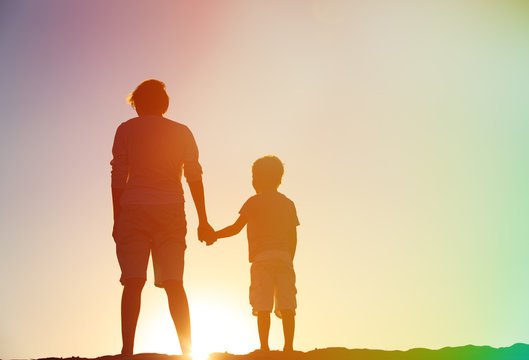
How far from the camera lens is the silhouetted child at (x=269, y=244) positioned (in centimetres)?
1019

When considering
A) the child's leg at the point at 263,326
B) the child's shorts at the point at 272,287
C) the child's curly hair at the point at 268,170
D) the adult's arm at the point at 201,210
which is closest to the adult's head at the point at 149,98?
the adult's arm at the point at 201,210

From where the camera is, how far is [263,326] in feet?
32.8

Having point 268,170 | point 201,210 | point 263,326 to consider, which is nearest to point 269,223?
point 268,170

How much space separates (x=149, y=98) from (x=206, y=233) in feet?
5.92

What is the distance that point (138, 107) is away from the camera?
9.62 meters

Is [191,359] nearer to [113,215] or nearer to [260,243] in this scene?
[113,215]

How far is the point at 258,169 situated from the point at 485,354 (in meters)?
4.04

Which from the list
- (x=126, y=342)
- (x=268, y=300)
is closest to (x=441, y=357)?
(x=268, y=300)

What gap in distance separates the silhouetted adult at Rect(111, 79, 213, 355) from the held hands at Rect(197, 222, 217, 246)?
360mm

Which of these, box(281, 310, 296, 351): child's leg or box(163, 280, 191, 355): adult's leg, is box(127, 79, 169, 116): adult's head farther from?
box(281, 310, 296, 351): child's leg

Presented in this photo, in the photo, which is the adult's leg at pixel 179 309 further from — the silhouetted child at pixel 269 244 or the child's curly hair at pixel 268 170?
the child's curly hair at pixel 268 170

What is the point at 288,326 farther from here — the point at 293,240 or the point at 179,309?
the point at 179,309

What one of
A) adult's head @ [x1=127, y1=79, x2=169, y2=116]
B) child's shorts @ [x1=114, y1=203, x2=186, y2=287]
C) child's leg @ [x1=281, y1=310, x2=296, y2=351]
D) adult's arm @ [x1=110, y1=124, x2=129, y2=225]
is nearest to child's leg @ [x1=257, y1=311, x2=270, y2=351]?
child's leg @ [x1=281, y1=310, x2=296, y2=351]

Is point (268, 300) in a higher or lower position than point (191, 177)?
lower
